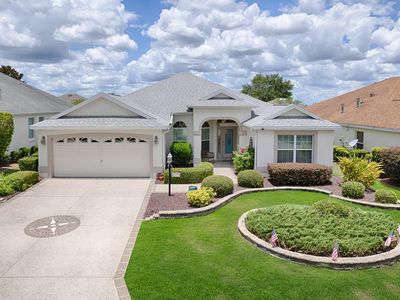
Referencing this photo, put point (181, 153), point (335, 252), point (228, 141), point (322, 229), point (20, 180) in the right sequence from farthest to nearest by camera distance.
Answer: point (228, 141)
point (181, 153)
point (20, 180)
point (322, 229)
point (335, 252)

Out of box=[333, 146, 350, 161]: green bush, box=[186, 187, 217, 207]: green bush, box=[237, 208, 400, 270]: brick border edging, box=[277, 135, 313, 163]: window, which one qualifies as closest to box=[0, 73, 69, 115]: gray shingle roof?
box=[186, 187, 217, 207]: green bush

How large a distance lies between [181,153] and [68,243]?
12.5m

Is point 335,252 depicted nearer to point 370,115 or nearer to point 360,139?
point 360,139

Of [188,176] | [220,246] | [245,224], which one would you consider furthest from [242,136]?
[220,246]

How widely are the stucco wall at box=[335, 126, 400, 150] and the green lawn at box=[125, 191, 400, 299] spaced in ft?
51.6

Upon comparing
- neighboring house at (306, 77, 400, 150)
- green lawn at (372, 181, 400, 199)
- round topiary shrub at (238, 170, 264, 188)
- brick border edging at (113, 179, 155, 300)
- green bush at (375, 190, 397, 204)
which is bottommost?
brick border edging at (113, 179, 155, 300)

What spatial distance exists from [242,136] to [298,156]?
4704 millimetres

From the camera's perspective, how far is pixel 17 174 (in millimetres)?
16625

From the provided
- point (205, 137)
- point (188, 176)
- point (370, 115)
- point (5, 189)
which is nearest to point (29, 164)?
point (5, 189)

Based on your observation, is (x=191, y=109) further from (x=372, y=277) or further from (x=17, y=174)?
(x=372, y=277)

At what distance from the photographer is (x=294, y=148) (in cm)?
1941

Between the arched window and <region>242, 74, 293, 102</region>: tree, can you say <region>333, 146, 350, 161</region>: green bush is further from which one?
<region>242, 74, 293, 102</region>: tree

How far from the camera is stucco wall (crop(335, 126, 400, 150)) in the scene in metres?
21.9

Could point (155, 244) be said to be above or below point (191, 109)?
below
